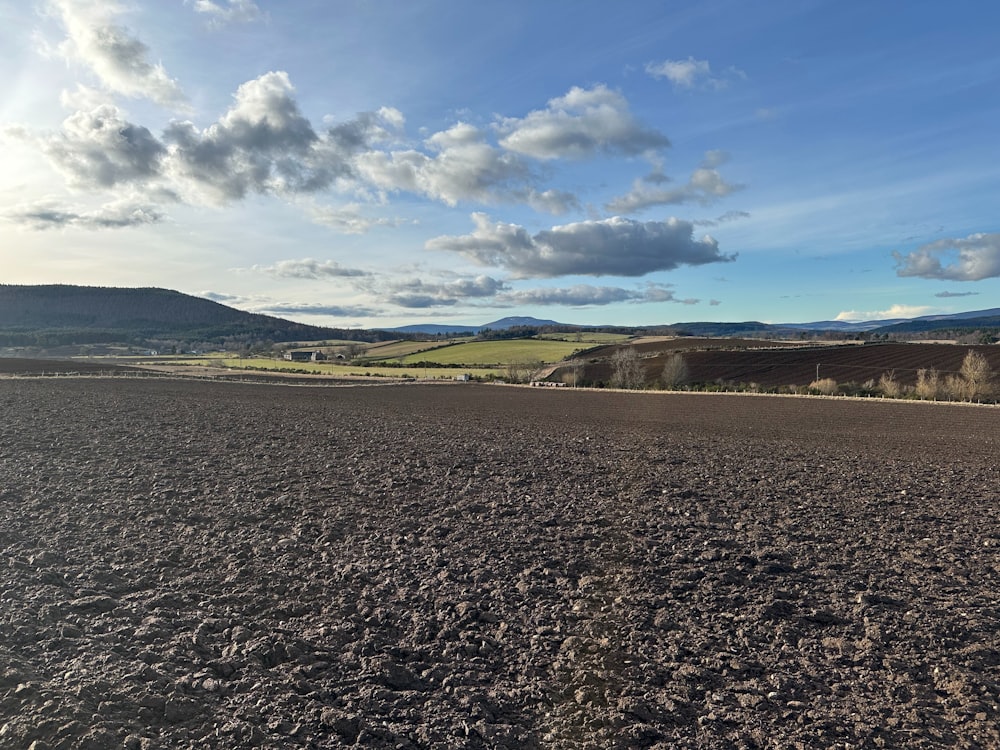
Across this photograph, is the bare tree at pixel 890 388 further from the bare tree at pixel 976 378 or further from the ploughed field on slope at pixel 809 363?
the ploughed field on slope at pixel 809 363

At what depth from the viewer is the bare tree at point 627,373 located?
236 ft

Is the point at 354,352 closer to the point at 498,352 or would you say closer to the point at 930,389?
the point at 498,352

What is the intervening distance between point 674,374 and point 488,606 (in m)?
67.5

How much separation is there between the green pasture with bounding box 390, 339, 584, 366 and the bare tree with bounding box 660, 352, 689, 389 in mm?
25712

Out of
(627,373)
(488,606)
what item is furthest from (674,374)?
(488,606)

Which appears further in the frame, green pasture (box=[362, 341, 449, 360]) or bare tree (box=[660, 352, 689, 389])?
green pasture (box=[362, 341, 449, 360])

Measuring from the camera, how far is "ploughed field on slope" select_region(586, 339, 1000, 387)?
70.0 metres

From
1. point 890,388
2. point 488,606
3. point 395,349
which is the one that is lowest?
point 488,606

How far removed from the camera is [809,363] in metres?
78.9

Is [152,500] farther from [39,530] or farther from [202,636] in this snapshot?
[202,636]

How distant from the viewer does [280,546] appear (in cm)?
887

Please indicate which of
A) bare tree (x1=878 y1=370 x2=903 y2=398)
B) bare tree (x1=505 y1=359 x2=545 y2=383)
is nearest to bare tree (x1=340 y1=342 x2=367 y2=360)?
bare tree (x1=505 y1=359 x2=545 y2=383)

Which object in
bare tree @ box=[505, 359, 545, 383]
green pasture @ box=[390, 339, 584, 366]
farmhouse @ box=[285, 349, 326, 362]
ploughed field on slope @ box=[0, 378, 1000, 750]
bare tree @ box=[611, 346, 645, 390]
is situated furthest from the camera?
farmhouse @ box=[285, 349, 326, 362]

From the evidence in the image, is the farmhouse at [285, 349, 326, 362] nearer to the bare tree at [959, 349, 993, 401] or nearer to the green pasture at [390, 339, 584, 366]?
the green pasture at [390, 339, 584, 366]
